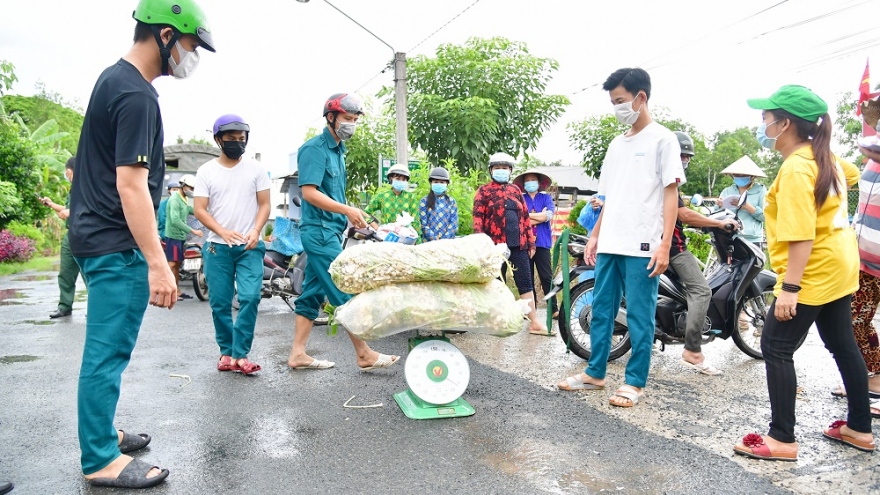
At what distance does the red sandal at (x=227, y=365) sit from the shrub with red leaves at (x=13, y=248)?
16182 mm

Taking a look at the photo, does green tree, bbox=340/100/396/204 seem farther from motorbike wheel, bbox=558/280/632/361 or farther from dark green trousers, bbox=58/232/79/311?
motorbike wheel, bbox=558/280/632/361

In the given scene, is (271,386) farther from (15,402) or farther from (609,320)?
(609,320)

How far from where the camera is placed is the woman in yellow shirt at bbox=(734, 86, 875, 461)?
3188 mm

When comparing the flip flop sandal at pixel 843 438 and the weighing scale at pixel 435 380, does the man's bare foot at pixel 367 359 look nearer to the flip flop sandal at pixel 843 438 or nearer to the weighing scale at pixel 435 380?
the weighing scale at pixel 435 380

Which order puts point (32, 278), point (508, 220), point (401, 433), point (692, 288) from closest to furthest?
point (401, 433) < point (692, 288) < point (508, 220) < point (32, 278)

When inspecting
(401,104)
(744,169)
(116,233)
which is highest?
(401,104)

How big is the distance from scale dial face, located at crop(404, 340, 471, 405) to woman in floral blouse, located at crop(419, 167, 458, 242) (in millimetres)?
3206

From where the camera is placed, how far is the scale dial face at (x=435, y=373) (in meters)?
4.00

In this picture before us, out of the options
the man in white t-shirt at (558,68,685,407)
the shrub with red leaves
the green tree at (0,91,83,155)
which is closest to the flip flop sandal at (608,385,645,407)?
the man in white t-shirt at (558,68,685,407)

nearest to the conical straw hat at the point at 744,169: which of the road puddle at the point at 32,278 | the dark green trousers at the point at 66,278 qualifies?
the dark green trousers at the point at 66,278

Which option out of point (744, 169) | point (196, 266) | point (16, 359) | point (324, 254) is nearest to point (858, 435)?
point (324, 254)

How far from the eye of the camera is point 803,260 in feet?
10.4

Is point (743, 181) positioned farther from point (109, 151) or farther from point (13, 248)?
point (13, 248)

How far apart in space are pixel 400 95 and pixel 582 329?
6.84 meters
